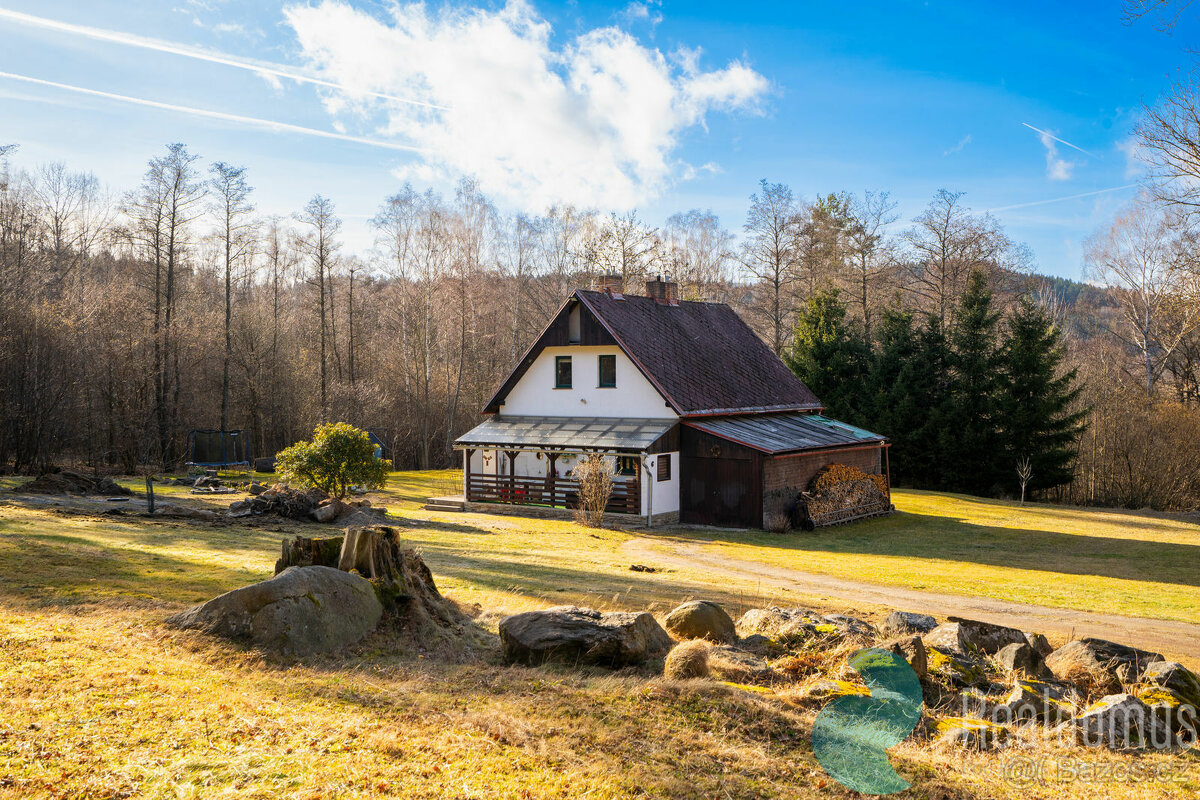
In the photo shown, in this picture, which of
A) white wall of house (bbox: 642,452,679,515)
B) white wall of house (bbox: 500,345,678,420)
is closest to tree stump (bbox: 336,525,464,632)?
white wall of house (bbox: 642,452,679,515)

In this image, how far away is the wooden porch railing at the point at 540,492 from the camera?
2562cm

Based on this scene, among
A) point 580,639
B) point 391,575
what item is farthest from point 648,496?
point 580,639

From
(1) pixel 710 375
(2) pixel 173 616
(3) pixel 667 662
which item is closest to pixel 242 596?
(2) pixel 173 616

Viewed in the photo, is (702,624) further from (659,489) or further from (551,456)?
(551,456)

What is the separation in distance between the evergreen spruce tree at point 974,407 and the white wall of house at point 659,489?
18.6 metres

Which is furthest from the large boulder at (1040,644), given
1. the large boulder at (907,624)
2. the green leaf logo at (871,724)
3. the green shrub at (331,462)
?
the green shrub at (331,462)

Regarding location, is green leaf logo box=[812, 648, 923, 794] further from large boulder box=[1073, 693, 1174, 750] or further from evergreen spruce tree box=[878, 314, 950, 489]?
evergreen spruce tree box=[878, 314, 950, 489]

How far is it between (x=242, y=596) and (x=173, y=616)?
87 cm

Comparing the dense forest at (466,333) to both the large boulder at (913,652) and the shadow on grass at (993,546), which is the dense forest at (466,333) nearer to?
the shadow on grass at (993,546)

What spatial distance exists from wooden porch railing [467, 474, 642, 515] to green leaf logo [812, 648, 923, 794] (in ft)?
58.7

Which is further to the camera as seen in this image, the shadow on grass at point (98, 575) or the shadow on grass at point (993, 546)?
the shadow on grass at point (993, 546)

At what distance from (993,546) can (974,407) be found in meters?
18.5

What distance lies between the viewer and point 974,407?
127ft

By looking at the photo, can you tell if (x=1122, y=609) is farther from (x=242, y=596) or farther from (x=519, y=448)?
(x=519, y=448)
